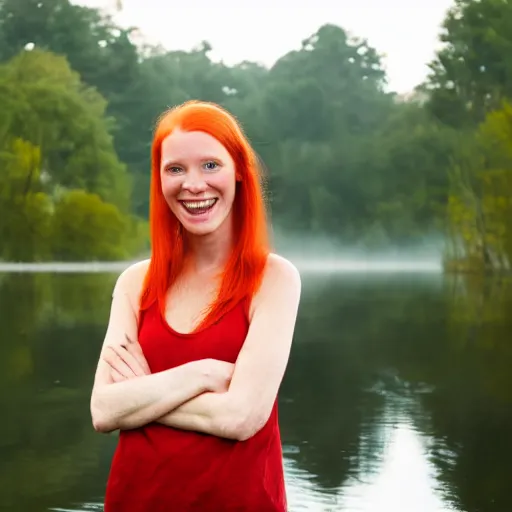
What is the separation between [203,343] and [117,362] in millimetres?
155

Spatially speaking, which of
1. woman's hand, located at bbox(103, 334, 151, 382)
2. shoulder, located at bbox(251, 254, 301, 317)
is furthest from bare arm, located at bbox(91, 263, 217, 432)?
shoulder, located at bbox(251, 254, 301, 317)

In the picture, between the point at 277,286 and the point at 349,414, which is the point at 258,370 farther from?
the point at 349,414

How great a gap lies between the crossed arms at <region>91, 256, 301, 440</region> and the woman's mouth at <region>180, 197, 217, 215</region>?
109mm

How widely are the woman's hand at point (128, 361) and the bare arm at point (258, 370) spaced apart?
78 mm

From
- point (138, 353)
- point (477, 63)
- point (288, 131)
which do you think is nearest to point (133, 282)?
point (138, 353)

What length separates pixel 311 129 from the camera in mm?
48969

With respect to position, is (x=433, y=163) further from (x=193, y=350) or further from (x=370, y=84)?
(x=193, y=350)

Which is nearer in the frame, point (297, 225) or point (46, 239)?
point (46, 239)

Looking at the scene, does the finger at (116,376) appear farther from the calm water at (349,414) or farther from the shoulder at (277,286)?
the calm water at (349,414)

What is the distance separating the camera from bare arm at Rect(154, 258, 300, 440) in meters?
1.69

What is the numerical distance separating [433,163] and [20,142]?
14.6 m

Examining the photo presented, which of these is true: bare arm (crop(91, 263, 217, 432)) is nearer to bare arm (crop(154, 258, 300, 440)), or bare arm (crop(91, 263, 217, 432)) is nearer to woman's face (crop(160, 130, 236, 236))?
bare arm (crop(154, 258, 300, 440))

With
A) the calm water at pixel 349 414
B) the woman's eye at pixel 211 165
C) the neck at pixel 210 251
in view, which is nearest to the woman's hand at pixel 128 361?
the neck at pixel 210 251

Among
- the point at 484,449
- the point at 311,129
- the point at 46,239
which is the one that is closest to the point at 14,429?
the point at 484,449
